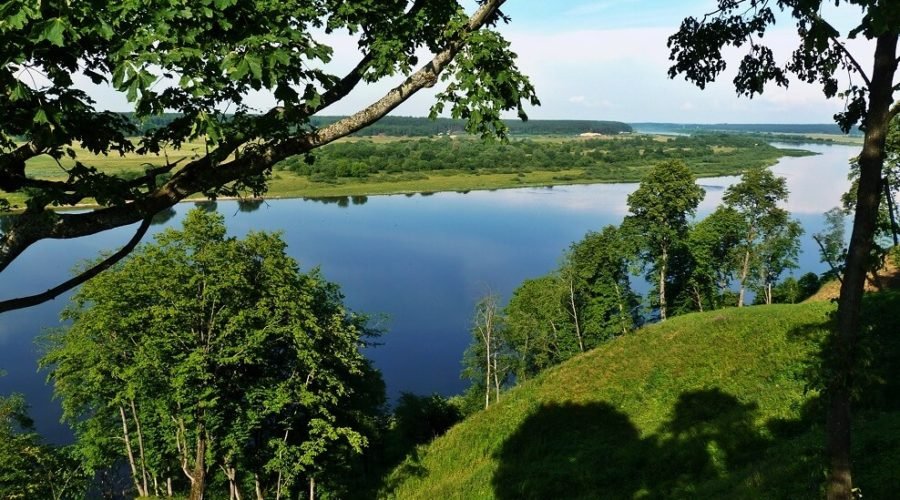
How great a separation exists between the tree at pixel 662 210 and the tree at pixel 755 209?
437cm

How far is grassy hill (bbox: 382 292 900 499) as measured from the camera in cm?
1145

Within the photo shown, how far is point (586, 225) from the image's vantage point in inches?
3499

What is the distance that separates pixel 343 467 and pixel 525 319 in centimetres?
2134

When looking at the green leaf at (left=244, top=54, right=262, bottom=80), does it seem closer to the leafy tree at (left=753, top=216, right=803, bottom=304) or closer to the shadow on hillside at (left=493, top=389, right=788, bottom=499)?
the shadow on hillside at (left=493, top=389, right=788, bottom=499)

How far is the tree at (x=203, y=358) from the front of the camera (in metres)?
18.1

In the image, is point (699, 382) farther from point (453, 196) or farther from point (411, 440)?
point (453, 196)

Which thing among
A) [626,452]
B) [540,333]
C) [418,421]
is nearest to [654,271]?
[540,333]

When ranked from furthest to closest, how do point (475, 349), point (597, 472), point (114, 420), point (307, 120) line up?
1. point (475, 349)
2. point (114, 420)
3. point (597, 472)
4. point (307, 120)

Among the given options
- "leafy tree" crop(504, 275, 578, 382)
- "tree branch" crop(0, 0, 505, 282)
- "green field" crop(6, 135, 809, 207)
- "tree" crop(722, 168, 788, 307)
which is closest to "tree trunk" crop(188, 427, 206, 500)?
"tree branch" crop(0, 0, 505, 282)

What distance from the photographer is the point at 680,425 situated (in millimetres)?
16875

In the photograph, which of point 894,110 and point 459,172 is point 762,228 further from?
point 459,172

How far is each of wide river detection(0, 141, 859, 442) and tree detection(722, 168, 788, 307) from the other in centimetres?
1707

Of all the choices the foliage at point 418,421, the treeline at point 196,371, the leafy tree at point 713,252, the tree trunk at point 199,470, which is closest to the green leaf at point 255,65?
the treeline at point 196,371

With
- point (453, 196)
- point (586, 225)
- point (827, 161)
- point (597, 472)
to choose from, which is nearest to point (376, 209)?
point (453, 196)
